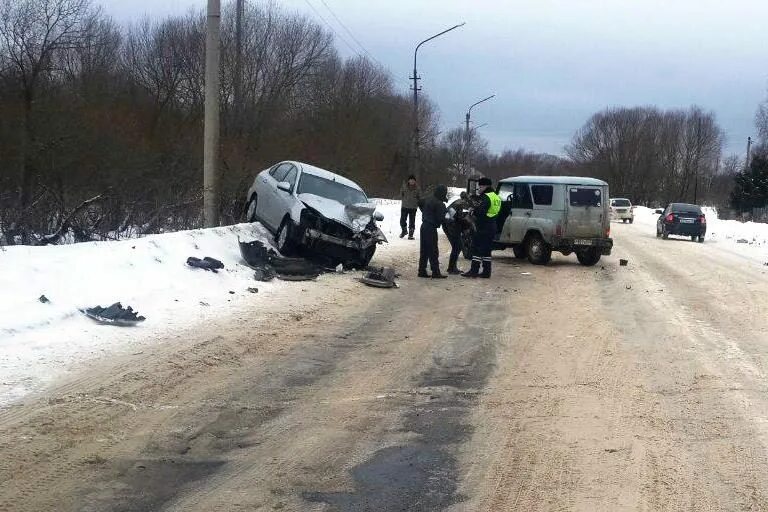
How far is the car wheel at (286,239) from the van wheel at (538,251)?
20.6ft

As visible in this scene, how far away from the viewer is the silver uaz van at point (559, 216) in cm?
1781

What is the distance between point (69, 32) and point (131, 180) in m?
6.86

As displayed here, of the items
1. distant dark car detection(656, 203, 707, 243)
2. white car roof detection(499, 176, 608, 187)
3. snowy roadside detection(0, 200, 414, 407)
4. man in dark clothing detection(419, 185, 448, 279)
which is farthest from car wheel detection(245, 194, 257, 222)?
distant dark car detection(656, 203, 707, 243)

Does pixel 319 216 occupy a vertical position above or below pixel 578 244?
above

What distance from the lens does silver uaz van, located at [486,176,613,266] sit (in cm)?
1781

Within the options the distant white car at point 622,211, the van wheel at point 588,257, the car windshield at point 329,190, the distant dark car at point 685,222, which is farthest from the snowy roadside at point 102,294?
the distant white car at point 622,211

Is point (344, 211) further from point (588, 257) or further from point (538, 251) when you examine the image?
point (588, 257)

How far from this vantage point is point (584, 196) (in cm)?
1786

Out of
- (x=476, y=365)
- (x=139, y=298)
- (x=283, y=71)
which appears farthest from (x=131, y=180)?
(x=283, y=71)

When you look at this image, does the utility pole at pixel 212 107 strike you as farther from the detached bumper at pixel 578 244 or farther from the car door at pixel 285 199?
the detached bumper at pixel 578 244

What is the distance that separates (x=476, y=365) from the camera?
7.75 m

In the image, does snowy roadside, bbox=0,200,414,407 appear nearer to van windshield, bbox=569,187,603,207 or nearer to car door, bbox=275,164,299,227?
car door, bbox=275,164,299,227

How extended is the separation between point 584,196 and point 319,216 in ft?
21.9

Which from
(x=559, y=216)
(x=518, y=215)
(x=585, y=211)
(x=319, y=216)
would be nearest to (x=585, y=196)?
(x=585, y=211)
